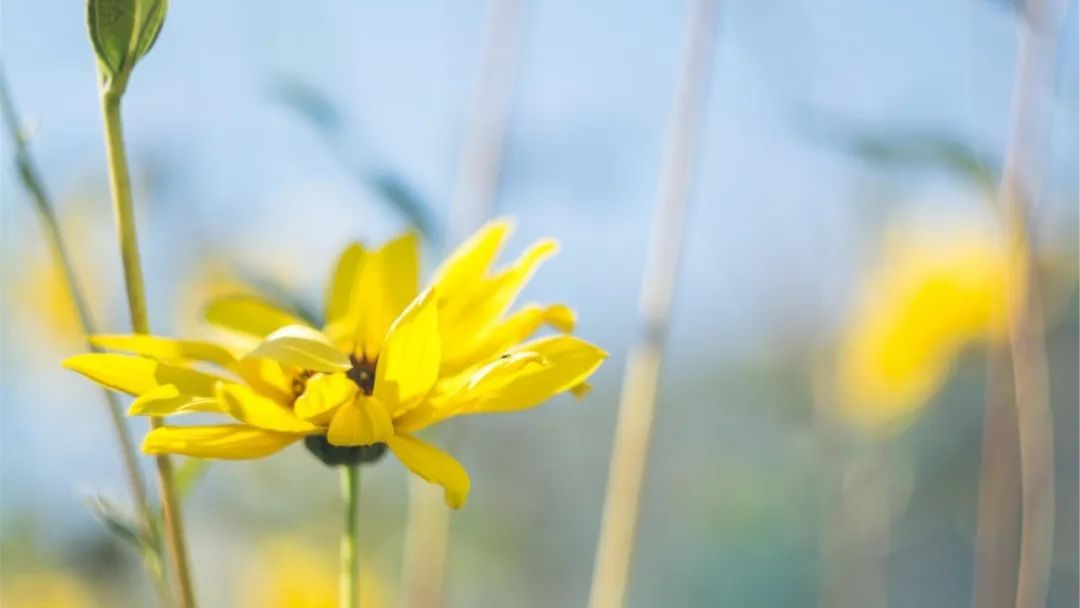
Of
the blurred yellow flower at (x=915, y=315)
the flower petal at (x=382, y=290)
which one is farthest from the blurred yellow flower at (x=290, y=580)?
the flower petal at (x=382, y=290)

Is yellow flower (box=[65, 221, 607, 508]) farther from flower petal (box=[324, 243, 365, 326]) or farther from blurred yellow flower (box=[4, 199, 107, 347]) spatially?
blurred yellow flower (box=[4, 199, 107, 347])

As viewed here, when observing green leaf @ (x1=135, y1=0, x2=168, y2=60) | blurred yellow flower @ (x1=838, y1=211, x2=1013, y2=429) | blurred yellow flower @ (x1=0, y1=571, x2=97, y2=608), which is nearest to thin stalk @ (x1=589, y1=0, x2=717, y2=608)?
green leaf @ (x1=135, y1=0, x2=168, y2=60)

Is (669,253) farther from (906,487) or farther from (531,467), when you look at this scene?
(531,467)

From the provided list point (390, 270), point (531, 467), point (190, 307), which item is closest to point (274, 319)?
point (390, 270)

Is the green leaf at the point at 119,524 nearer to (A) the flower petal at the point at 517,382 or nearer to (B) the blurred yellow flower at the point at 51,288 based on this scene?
(A) the flower petal at the point at 517,382

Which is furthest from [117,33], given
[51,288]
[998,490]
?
[51,288]

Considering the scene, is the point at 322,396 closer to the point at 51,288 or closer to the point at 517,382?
the point at 517,382
